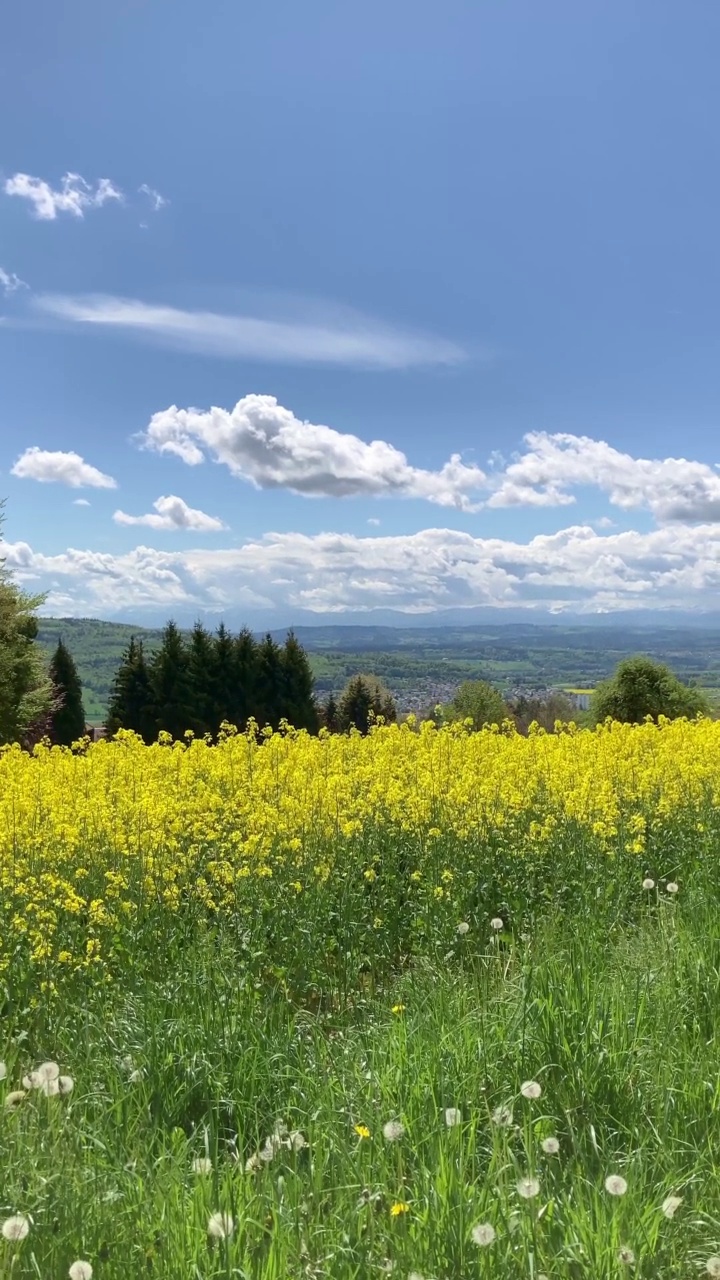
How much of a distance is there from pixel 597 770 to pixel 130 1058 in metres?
6.78

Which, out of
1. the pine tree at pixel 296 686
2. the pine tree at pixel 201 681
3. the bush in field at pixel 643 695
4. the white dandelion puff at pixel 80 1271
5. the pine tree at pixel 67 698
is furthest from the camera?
the pine tree at pixel 67 698

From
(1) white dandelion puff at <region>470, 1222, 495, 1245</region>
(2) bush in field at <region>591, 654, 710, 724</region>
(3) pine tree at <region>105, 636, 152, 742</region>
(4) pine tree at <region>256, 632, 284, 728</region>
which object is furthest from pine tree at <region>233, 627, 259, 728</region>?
(1) white dandelion puff at <region>470, 1222, 495, 1245</region>

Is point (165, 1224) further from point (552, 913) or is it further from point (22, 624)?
point (22, 624)

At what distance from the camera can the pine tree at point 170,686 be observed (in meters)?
42.6

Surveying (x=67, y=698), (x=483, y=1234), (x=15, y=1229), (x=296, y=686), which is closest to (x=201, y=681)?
(x=296, y=686)

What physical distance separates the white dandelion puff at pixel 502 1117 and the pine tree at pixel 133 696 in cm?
4182

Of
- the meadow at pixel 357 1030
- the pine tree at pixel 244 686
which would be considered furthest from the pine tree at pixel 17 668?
the pine tree at pixel 244 686


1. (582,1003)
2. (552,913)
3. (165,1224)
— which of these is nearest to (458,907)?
(552,913)

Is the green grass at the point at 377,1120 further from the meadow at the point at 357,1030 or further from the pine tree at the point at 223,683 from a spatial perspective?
the pine tree at the point at 223,683

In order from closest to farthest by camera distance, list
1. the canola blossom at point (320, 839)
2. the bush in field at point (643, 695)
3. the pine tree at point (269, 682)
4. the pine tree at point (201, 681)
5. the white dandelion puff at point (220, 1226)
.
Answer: the white dandelion puff at point (220, 1226) → the canola blossom at point (320, 839) → the bush in field at point (643, 695) → the pine tree at point (201, 681) → the pine tree at point (269, 682)

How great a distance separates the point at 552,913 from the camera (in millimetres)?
5824

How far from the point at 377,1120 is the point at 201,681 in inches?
1621

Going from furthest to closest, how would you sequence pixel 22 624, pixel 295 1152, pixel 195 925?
pixel 22 624 < pixel 195 925 < pixel 295 1152

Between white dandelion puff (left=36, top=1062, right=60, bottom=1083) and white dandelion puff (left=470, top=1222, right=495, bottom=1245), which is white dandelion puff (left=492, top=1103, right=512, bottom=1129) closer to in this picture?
white dandelion puff (left=470, top=1222, right=495, bottom=1245)
